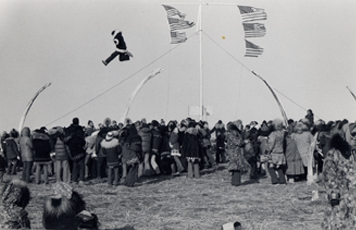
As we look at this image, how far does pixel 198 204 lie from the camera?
12.6m

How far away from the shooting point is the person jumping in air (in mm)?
21578

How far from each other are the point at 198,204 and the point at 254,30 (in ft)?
45.2

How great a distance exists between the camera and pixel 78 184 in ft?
53.0

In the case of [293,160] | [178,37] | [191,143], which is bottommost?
[293,160]

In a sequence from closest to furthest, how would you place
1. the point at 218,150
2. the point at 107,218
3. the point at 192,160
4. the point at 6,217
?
the point at 6,217 < the point at 107,218 < the point at 192,160 < the point at 218,150

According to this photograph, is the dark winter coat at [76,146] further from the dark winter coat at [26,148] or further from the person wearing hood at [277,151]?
the person wearing hood at [277,151]

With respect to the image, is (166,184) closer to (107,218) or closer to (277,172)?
(277,172)

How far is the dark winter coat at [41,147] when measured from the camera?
1558 centimetres

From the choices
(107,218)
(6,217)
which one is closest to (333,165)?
(6,217)

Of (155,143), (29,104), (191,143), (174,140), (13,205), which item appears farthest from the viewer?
(29,104)

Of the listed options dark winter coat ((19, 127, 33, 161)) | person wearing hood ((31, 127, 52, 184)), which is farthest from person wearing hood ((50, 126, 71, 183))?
dark winter coat ((19, 127, 33, 161))

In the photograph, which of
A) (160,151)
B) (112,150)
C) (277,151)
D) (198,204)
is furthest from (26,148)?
(277,151)

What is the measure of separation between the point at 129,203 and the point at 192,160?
4.26 metres

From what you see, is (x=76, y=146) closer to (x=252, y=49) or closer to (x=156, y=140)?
(x=156, y=140)
